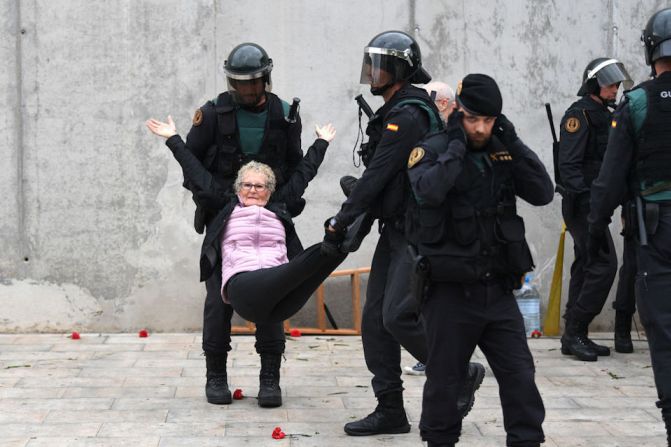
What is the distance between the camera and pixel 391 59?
588 cm

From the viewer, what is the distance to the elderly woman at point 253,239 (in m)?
6.20

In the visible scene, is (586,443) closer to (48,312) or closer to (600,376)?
(600,376)

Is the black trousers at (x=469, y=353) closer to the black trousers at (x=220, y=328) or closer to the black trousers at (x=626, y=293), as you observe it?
the black trousers at (x=220, y=328)

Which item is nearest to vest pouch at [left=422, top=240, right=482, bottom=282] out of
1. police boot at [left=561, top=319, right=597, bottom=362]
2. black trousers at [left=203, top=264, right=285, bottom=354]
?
black trousers at [left=203, top=264, right=285, bottom=354]

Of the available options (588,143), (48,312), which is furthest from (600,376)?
(48,312)

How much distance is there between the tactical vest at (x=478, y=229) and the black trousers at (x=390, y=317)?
2.56 feet

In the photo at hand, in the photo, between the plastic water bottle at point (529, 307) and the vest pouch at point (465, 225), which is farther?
the plastic water bottle at point (529, 307)

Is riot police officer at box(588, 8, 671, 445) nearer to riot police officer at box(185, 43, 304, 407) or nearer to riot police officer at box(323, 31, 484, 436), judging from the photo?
riot police officer at box(323, 31, 484, 436)

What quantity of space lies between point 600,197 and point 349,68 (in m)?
4.31

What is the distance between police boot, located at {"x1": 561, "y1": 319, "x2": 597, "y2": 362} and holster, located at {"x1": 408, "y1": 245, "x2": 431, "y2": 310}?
12.2 ft

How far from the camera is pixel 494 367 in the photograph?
4.93 meters

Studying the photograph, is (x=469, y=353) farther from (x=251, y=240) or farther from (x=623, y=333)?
(x=623, y=333)

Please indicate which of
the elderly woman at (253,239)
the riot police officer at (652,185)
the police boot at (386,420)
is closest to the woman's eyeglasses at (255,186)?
the elderly woman at (253,239)

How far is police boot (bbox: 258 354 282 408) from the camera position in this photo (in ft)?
22.0
